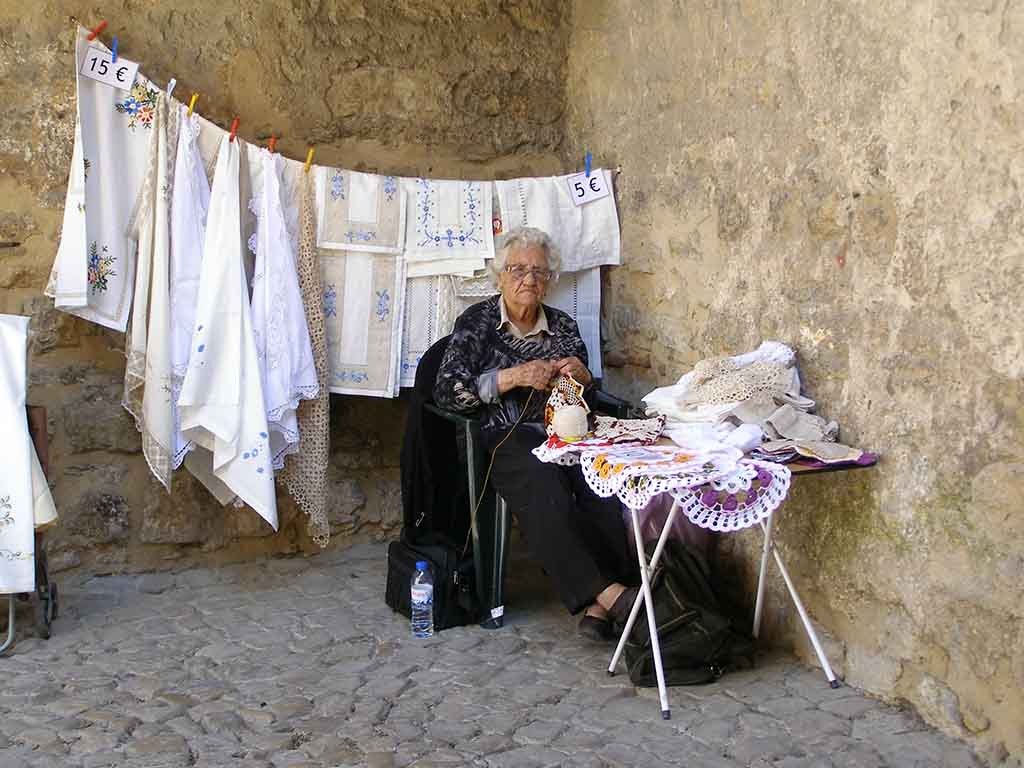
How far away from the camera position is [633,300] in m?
4.11

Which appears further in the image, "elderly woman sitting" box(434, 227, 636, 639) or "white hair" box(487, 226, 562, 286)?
"white hair" box(487, 226, 562, 286)

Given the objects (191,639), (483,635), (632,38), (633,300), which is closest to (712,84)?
(632,38)

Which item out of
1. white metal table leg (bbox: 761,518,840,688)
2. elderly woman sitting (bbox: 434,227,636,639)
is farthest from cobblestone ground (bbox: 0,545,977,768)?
elderly woman sitting (bbox: 434,227,636,639)

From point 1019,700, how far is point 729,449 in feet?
2.71

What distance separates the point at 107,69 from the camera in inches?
142

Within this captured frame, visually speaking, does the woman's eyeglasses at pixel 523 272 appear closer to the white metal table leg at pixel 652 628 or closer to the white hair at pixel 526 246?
the white hair at pixel 526 246

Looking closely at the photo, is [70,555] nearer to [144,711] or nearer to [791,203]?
[144,711]

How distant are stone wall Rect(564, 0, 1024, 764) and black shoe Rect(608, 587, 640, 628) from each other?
0.41 meters

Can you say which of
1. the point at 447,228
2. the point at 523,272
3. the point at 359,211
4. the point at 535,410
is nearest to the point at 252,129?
the point at 359,211

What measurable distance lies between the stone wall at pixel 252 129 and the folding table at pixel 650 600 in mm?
1615

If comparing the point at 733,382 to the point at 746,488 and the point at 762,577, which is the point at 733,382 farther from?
the point at 762,577

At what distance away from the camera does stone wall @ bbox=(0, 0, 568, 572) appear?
147 inches

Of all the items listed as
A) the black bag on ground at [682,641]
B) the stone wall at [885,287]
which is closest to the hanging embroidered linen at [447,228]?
the stone wall at [885,287]

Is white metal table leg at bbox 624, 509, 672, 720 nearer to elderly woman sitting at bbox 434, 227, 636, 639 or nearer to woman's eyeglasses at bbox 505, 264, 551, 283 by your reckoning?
elderly woman sitting at bbox 434, 227, 636, 639
